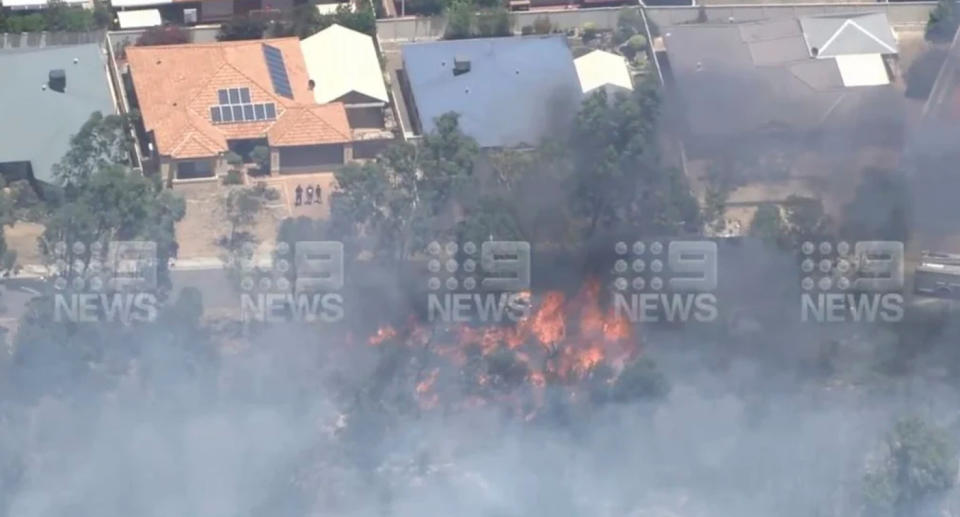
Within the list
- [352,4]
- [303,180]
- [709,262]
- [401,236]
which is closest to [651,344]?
[709,262]

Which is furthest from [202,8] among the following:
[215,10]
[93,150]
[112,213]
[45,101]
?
[112,213]

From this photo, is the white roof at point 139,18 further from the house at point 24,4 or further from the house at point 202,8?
the house at point 24,4

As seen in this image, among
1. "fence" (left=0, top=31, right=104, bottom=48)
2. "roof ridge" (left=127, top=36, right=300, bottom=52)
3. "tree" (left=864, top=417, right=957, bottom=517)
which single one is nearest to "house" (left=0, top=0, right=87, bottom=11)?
"fence" (left=0, top=31, right=104, bottom=48)

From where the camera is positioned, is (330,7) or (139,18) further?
(330,7)

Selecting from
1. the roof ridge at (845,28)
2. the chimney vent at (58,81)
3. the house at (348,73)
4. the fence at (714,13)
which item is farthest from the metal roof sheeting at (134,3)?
the roof ridge at (845,28)

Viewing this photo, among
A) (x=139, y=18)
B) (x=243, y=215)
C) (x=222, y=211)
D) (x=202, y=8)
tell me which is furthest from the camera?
(x=202, y=8)

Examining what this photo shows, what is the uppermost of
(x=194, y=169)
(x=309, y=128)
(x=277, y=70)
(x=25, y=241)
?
(x=277, y=70)

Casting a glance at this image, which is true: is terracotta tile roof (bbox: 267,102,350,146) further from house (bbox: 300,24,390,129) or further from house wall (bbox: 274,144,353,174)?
house (bbox: 300,24,390,129)

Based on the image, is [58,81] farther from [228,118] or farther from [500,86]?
[500,86]
